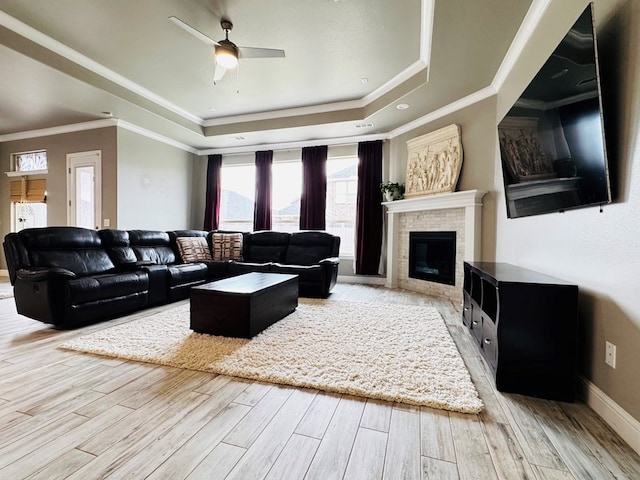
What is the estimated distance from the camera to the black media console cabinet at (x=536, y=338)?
1.66 meters

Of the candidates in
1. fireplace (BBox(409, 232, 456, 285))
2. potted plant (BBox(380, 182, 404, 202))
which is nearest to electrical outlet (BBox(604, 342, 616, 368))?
fireplace (BBox(409, 232, 456, 285))

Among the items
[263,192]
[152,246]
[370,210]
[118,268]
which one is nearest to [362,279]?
[370,210]

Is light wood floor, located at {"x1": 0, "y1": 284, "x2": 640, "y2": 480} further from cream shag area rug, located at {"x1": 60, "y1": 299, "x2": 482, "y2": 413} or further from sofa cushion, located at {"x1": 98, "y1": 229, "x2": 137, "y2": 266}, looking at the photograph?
sofa cushion, located at {"x1": 98, "y1": 229, "x2": 137, "y2": 266}

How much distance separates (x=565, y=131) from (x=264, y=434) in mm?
2318

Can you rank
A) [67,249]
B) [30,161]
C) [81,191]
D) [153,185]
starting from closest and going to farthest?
[67,249] → [81,191] → [153,185] → [30,161]

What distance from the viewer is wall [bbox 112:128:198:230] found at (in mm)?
5113

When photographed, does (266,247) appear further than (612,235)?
Yes

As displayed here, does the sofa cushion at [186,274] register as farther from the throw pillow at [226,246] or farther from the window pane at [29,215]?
the window pane at [29,215]

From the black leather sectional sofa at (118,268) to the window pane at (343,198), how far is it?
1.11 meters

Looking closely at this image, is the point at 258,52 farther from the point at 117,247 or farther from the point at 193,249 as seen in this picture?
the point at 193,249

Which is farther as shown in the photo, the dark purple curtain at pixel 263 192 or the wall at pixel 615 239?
the dark purple curtain at pixel 263 192

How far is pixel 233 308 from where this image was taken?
253 cm

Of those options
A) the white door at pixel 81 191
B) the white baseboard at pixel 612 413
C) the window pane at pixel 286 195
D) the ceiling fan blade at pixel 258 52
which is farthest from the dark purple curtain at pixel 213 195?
the white baseboard at pixel 612 413

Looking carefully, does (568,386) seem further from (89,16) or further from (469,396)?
(89,16)
